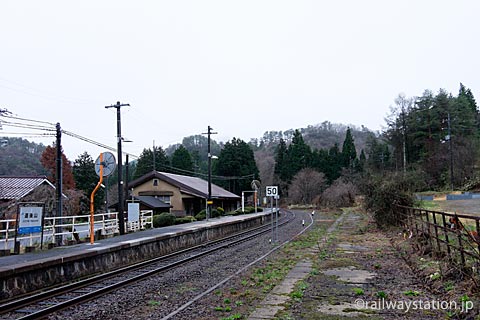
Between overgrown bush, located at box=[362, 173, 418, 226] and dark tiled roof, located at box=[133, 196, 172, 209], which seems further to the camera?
dark tiled roof, located at box=[133, 196, 172, 209]

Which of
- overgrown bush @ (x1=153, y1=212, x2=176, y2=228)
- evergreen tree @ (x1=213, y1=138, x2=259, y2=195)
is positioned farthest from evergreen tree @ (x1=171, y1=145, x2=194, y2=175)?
overgrown bush @ (x1=153, y1=212, x2=176, y2=228)

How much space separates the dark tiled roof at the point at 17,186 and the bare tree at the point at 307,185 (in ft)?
159

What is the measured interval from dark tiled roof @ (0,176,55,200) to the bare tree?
48.4 meters

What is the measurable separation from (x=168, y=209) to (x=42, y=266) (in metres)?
34.2

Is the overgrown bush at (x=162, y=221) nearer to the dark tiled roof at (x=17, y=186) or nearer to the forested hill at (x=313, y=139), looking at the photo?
the dark tiled roof at (x=17, y=186)

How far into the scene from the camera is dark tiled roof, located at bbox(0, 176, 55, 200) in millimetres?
28811

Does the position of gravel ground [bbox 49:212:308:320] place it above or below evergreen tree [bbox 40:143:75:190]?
below

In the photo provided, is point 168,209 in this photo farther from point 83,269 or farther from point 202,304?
point 202,304

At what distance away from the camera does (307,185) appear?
241 ft

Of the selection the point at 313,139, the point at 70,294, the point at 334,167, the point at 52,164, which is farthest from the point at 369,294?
the point at 313,139

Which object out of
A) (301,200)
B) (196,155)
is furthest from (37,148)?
(301,200)

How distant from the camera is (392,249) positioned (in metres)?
14.1

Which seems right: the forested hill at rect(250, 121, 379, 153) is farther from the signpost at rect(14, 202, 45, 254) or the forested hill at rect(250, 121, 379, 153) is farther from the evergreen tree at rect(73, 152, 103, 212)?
the signpost at rect(14, 202, 45, 254)

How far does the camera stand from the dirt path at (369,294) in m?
6.27
